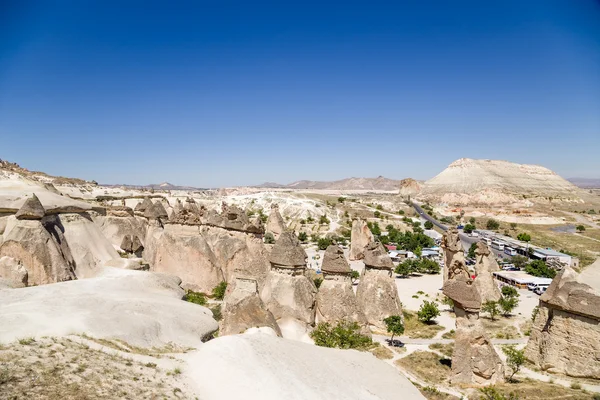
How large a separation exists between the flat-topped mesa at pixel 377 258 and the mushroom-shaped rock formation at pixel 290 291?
488 cm

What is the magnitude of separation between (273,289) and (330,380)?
251 inches

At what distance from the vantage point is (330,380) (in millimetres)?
9227

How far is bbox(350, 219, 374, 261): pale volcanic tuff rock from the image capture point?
44.1 meters

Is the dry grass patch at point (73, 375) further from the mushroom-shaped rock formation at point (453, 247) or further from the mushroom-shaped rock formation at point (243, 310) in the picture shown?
the mushroom-shaped rock formation at point (453, 247)

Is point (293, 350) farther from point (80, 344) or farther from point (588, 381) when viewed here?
point (588, 381)

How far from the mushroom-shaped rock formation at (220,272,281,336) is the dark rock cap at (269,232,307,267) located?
3.09 m

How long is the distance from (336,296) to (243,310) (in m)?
5.43

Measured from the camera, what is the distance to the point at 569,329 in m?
14.3

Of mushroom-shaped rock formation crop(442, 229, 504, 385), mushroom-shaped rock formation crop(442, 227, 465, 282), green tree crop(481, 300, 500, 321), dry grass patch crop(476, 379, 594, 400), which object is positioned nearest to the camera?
dry grass patch crop(476, 379, 594, 400)

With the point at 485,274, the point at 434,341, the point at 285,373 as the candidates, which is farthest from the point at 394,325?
the point at 285,373

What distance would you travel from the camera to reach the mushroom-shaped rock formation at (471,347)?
41.9 ft

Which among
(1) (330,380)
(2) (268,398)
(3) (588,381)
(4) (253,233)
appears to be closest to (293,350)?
(1) (330,380)

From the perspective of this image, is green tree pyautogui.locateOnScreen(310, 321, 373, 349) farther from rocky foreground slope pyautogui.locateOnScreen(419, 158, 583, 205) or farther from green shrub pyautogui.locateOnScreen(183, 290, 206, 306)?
rocky foreground slope pyautogui.locateOnScreen(419, 158, 583, 205)

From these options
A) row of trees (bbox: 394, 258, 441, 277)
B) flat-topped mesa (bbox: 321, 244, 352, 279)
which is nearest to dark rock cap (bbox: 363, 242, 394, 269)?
flat-topped mesa (bbox: 321, 244, 352, 279)
